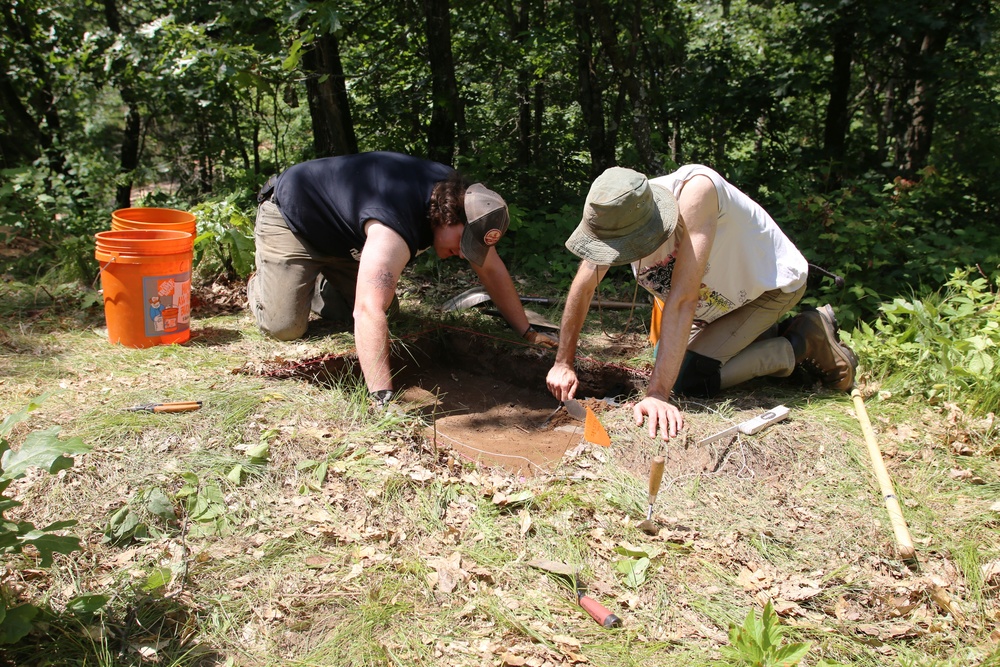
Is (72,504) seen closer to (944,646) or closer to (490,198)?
(490,198)

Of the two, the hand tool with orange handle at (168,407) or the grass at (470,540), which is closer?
the grass at (470,540)

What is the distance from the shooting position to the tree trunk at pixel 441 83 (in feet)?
20.7

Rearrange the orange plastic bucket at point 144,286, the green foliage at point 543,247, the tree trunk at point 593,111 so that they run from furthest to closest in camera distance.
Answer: the tree trunk at point 593,111
the green foliage at point 543,247
the orange plastic bucket at point 144,286

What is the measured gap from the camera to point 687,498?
2861mm

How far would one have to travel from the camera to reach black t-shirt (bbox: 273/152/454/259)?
3602mm

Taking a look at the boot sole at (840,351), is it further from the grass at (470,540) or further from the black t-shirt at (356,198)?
the black t-shirt at (356,198)

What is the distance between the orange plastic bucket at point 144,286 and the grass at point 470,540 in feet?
2.10

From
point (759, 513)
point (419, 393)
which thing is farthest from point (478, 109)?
point (759, 513)

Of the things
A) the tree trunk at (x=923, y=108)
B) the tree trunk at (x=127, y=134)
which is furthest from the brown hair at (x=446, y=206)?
the tree trunk at (x=127, y=134)

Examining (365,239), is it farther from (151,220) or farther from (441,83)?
(441,83)

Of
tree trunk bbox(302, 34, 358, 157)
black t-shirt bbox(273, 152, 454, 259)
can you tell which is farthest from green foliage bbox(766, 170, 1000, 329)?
tree trunk bbox(302, 34, 358, 157)

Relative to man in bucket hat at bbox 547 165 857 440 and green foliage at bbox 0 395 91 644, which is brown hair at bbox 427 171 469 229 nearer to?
man in bucket hat at bbox 547 165 857 440

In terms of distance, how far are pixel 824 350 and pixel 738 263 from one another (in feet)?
2.31

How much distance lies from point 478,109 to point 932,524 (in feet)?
22.5
